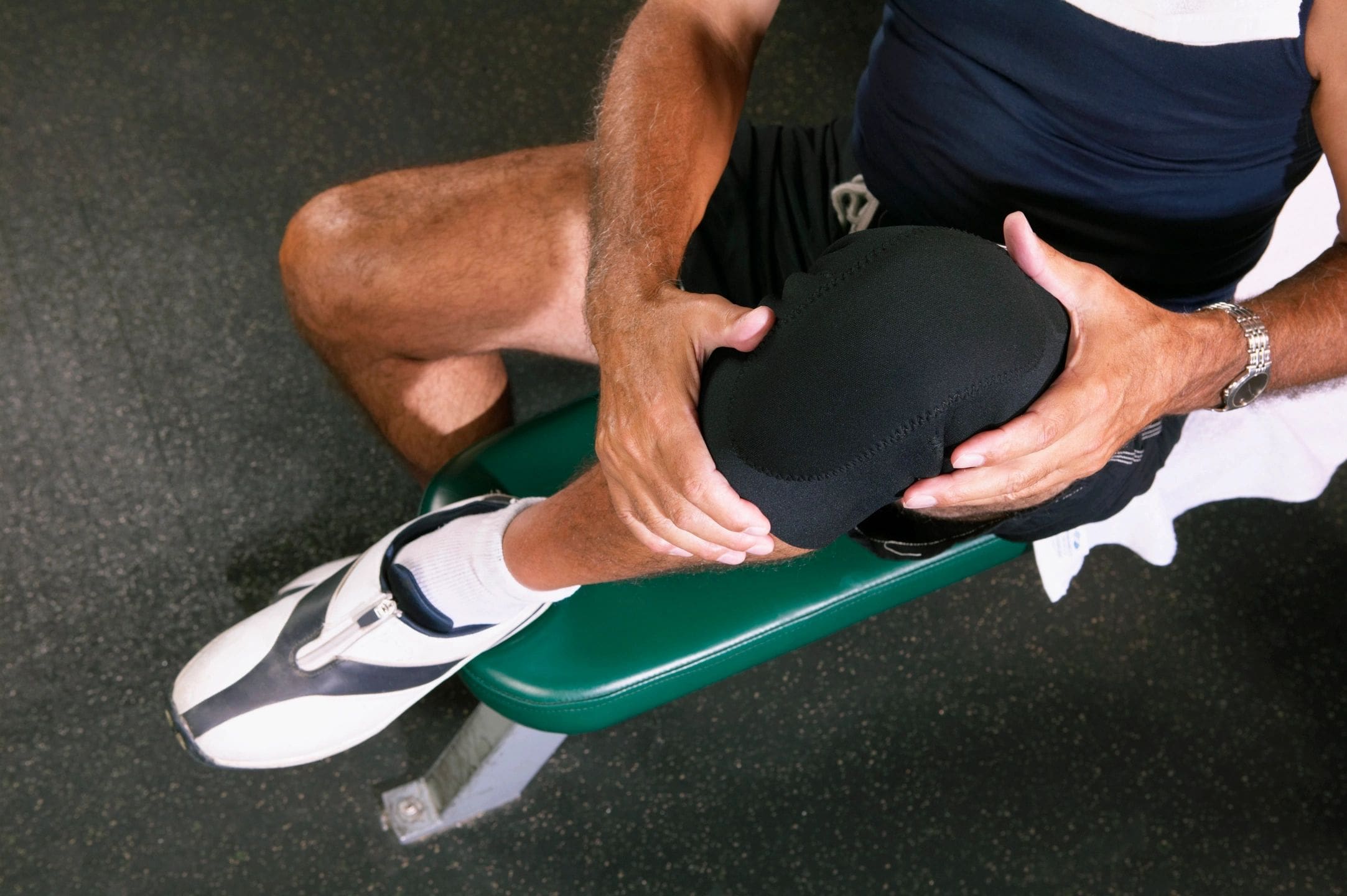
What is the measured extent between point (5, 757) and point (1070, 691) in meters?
1.21

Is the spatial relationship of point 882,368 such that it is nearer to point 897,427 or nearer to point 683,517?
point 897,427

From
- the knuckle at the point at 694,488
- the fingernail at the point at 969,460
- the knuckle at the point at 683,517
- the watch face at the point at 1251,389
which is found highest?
the fingernail at the point at 969,460

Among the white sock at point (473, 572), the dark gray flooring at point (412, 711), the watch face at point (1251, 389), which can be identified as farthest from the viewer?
the dark gray flooring at point (412, 711)

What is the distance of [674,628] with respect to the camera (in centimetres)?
87

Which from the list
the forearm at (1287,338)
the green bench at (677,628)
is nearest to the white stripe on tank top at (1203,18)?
the forearm at (1287,338)

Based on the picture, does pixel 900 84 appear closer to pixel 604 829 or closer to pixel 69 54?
pixel 604 829

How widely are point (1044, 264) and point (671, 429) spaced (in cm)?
23

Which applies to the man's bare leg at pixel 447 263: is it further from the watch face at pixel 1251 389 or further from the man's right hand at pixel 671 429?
the watch face at pixel 1251 389

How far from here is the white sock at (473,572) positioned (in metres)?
0.84

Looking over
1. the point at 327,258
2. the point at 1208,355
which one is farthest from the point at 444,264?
the point at 1208,355

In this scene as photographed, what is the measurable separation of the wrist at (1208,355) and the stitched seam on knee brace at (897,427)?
0.11 meters

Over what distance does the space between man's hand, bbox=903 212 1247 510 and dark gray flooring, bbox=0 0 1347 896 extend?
2.33 ft

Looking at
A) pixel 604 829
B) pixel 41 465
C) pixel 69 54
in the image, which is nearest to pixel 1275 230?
pixel 604 829

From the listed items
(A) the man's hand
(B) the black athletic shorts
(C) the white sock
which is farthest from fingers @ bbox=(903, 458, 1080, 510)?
(C) the white sock
